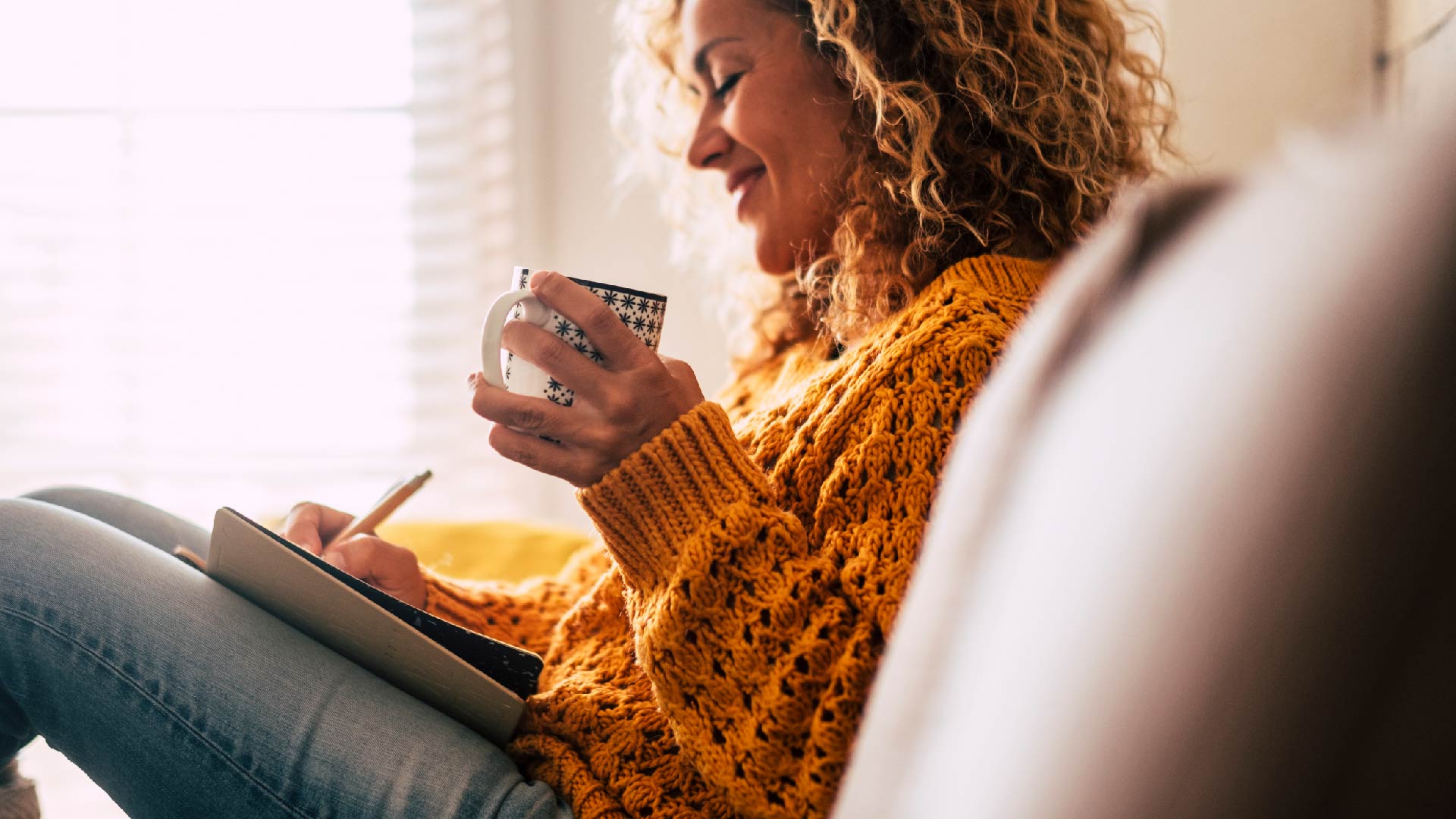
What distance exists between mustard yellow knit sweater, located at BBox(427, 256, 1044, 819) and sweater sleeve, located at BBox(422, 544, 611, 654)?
0.56ft

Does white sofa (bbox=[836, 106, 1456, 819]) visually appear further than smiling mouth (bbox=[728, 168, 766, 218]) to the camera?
No

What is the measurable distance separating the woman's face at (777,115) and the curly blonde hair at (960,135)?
0.01m

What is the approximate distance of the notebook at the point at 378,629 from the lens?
25.0 inches

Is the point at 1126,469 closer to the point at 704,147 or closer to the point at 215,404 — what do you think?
the point at 704,147

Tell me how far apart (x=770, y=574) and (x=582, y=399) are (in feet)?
0.51

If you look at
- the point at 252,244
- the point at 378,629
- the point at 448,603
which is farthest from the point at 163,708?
the point at 252,244

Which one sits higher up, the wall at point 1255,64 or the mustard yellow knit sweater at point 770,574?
the wall at point 1255,64

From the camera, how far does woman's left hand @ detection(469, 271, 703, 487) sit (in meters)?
0.60

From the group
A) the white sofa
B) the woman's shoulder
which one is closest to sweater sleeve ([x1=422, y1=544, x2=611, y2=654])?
Answer: the woman's shoulder

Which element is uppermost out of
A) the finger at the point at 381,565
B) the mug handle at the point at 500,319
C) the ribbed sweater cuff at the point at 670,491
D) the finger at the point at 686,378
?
the mug handle at the point at 500,319

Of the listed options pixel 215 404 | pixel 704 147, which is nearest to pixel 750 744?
pixel 704 147

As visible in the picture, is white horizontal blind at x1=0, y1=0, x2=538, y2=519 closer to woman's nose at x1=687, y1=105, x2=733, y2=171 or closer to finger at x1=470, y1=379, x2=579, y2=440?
woman's nose at x1=687, y1=105, x2=733, y2=171

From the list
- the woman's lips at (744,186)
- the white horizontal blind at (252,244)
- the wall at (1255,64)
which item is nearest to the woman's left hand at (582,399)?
the woman's lips at (744,186)

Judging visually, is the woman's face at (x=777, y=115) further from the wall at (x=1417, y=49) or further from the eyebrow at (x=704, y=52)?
the wall at (x=1417, y=49)
